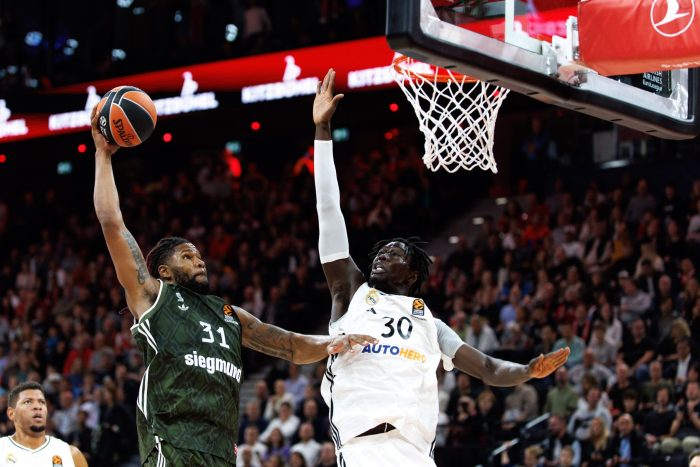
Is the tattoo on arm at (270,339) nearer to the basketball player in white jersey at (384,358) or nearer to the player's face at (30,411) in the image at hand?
the basketball player in white jersey at (384,358)

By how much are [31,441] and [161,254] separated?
2.56 meters

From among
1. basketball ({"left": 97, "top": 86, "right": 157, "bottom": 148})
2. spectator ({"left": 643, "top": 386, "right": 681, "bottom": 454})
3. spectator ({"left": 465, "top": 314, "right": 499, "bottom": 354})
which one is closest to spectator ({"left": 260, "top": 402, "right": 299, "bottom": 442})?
spectator ({"left": 465, "top": 314, "right": 499, "bottom": 354})

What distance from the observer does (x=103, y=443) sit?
49.8 ft

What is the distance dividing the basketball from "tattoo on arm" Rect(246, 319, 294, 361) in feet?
3.77

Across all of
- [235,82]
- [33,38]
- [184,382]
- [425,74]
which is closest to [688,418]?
[425,74]

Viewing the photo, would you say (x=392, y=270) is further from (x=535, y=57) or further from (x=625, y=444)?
(x=625, y=444)

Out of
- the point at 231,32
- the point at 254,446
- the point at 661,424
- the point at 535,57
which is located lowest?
the point at 254,446

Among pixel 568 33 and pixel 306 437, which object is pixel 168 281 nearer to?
pixel 568 33

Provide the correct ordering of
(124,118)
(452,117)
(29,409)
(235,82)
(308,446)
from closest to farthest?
(124,118), (452,117), (29,409), (308,446), (235,82)

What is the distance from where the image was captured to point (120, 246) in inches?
220

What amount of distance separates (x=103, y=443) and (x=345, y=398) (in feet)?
32.9

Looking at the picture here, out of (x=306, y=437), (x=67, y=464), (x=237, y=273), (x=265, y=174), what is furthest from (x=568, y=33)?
(x=265, y=174)

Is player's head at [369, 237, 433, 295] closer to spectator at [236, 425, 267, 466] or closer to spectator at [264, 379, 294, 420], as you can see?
spectator at [236, 425, 267, 466]

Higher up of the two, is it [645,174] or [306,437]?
[645,174]
